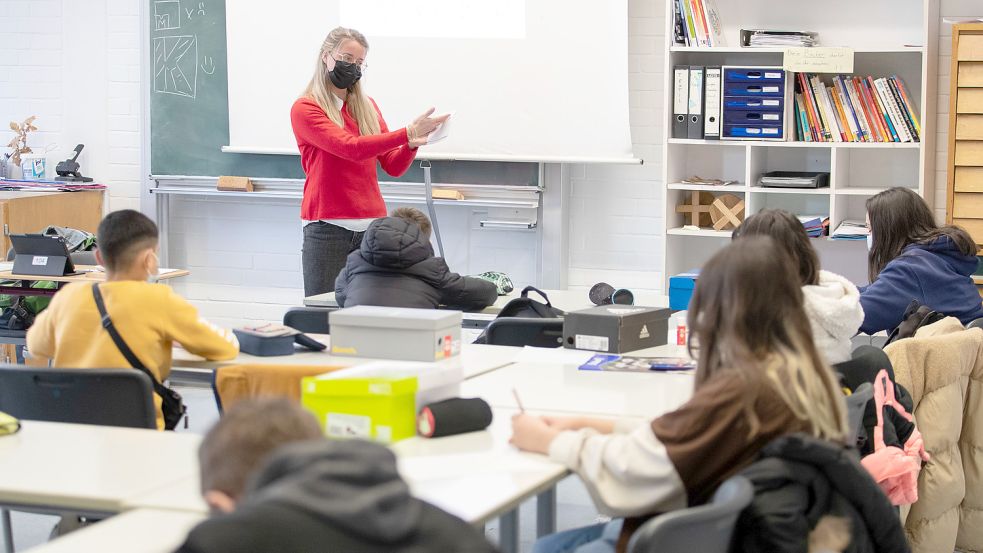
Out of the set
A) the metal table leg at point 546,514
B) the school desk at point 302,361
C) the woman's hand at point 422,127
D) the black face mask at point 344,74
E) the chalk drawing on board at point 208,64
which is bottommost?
the metal table leg at point 546,514

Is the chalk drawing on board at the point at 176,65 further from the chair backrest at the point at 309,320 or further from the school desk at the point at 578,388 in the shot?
the school desk at the point at 578,388

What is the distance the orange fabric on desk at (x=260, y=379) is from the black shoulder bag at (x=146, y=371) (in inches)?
6.8

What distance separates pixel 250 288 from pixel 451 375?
13.4 feet

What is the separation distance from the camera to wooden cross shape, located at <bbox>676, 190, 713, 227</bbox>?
17.5 ft

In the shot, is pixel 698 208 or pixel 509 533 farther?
pixel 698 208

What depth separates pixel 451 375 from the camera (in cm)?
232

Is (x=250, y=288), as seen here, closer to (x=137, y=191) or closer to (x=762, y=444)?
(x=137, y=191)

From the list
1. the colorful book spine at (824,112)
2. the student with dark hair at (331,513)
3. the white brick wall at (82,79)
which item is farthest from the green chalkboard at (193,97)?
the student with dark hair at (331,513)

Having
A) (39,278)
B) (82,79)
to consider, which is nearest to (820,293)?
(39,278)

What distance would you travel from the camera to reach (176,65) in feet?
19.6

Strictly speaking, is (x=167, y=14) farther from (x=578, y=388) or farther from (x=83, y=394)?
(x=578, y=388)

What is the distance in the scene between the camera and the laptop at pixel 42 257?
4410 mm

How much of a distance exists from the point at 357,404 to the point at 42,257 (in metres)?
2.78

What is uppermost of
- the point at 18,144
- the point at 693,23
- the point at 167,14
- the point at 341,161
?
the point at 167,14
